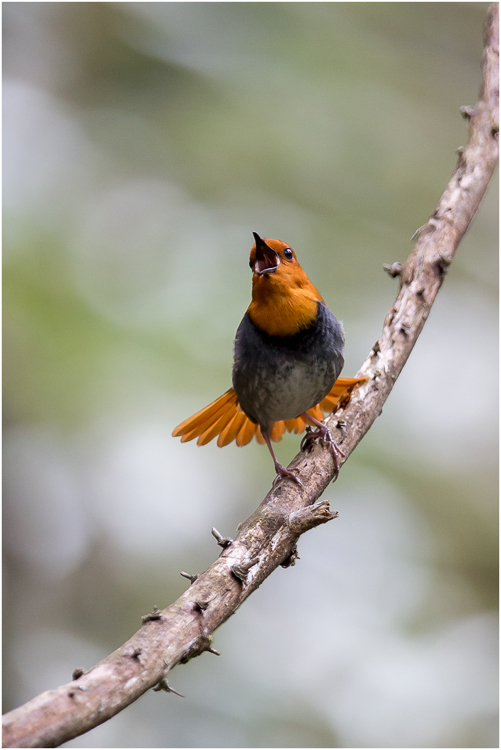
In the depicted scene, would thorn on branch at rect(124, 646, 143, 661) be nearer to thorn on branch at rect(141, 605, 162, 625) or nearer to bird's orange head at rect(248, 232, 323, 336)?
thorn on branch at rect(141, 605, 162, 625)

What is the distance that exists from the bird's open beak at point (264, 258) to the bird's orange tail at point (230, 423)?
29.9 inches

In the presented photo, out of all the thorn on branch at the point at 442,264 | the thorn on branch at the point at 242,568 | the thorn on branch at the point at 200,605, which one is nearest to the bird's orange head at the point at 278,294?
the thorn on branch at the point at 442,264

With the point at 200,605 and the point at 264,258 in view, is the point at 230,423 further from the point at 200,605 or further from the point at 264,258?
the point at 200,605

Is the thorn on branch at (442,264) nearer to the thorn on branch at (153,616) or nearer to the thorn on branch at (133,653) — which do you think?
the thorn on branch at (153,616)

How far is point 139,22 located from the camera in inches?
310

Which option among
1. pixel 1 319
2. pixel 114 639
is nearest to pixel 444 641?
pixel 114 639

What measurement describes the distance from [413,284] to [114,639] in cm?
359

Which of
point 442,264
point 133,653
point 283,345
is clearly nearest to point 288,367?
point 283,345

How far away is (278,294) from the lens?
11.1 ft

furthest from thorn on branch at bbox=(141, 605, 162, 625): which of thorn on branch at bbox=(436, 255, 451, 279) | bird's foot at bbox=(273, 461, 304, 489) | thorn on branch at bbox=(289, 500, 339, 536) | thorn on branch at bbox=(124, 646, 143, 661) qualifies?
thorn on branch at bbox=(436, 255, 451, 279)

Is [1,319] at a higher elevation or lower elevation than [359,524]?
higher

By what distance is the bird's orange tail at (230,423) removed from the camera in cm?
383

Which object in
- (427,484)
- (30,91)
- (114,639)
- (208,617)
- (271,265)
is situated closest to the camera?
(208,617)

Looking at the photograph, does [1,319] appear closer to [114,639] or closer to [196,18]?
[114,639]
